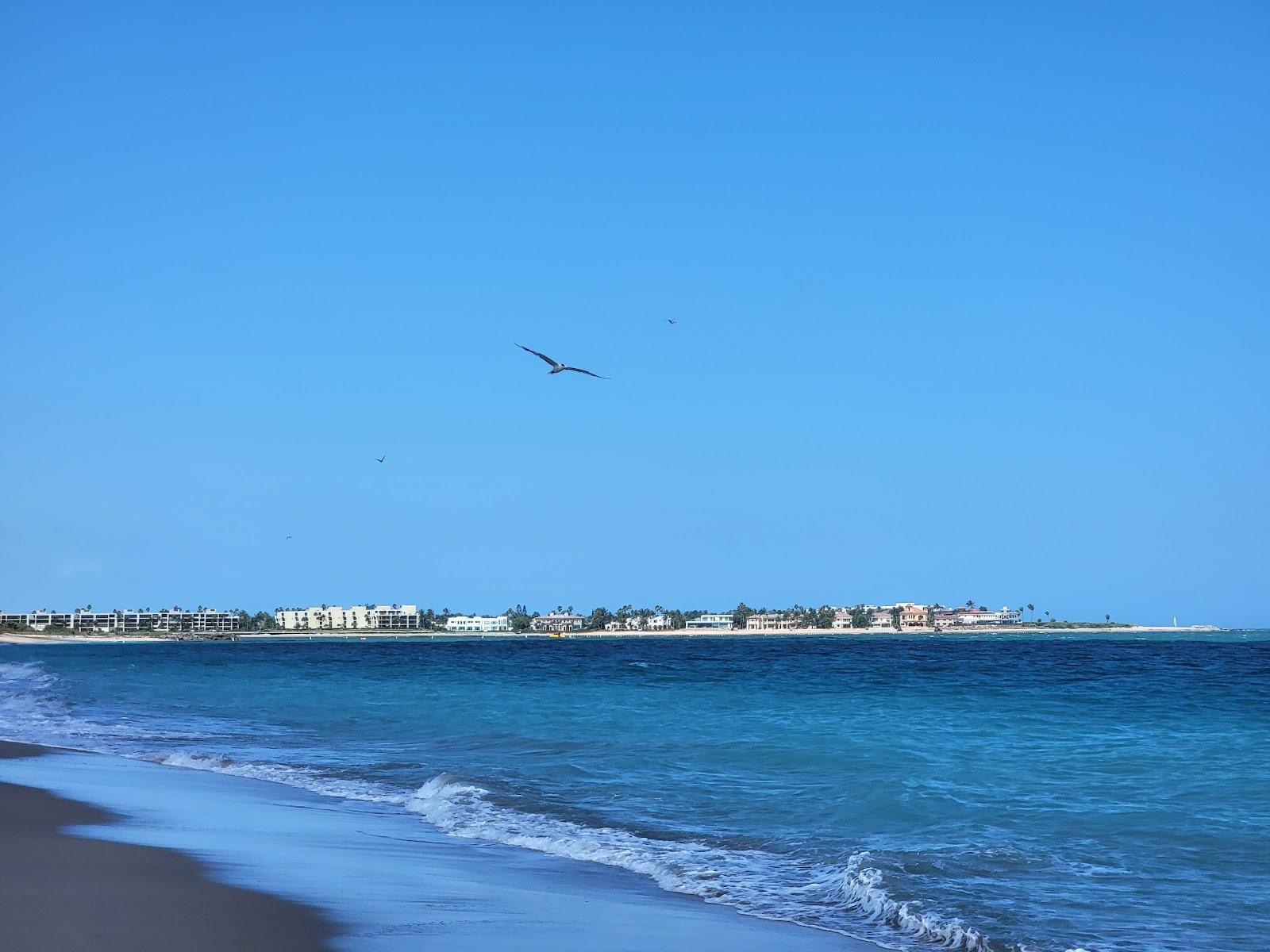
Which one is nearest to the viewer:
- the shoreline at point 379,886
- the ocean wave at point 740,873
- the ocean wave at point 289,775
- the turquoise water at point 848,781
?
the shoreline at point 379,886

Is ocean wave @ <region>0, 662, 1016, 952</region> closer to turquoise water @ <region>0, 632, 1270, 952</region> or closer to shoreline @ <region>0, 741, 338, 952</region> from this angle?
turquoise water @ <region>0, 632, 1270, 952</region>

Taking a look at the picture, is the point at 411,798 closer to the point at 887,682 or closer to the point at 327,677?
the point at 887,682

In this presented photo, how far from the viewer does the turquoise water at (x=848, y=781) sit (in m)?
9.12

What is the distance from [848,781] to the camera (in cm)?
1527

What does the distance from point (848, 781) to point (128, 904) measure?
9.74 meters

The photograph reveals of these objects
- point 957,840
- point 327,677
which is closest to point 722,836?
point 957,840

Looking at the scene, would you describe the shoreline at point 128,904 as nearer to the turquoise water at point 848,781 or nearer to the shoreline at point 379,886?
the shoreline at point 379,886

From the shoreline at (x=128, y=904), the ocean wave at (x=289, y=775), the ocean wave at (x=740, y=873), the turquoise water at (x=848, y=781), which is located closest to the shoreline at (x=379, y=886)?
the shoreline at (x=128, y=904)

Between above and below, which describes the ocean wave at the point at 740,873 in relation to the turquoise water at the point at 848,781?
above

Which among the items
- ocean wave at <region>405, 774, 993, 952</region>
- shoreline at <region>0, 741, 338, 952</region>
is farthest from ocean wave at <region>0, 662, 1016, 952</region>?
shoreline at <region>0, 741, 338, 952</region>

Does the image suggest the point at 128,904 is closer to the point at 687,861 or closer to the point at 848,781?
the point at 687,861

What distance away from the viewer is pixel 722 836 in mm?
11734

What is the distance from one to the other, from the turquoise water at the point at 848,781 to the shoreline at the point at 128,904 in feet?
10.9

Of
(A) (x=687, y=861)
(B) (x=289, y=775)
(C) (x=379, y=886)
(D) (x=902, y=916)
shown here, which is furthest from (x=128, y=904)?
(B) (x=289, y=775)
